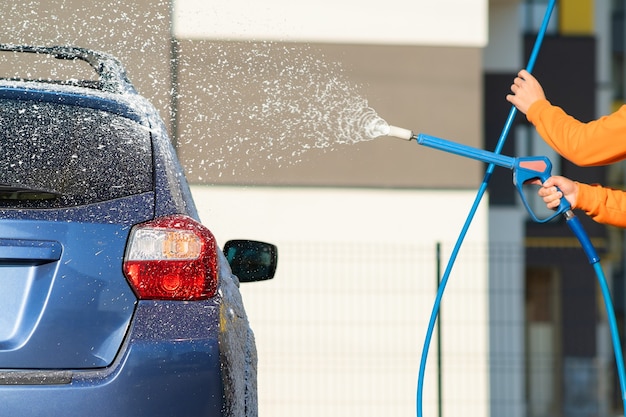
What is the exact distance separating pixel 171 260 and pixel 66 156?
426mm

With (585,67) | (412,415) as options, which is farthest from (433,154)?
(585,67)

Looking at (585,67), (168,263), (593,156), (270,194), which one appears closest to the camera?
(168,263)

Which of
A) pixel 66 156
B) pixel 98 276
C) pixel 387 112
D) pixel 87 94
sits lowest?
pixel 98 276

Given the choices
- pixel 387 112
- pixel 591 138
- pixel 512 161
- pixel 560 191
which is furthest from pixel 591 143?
pixel 387 112

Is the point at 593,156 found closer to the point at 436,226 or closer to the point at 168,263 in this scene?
the point at 168,263

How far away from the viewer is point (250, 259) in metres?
4.86

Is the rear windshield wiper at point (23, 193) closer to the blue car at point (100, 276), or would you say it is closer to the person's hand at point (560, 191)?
the blue car at point (100, 276)

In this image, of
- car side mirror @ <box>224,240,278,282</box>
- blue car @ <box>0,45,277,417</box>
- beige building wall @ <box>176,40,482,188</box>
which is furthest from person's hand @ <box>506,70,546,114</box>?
beige building wall @ <box>176,40,482,188</box>

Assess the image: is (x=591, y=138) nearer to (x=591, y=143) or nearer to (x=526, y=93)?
(x=591, y=143)

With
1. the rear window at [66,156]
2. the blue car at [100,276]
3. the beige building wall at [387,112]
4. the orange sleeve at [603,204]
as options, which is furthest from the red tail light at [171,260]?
the beige building wall at [387,112]

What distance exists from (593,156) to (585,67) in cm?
2579

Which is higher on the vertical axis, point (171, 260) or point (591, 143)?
point (591, 143)

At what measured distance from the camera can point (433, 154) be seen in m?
14.0

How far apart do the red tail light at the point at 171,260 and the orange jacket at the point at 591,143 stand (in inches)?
47.9
